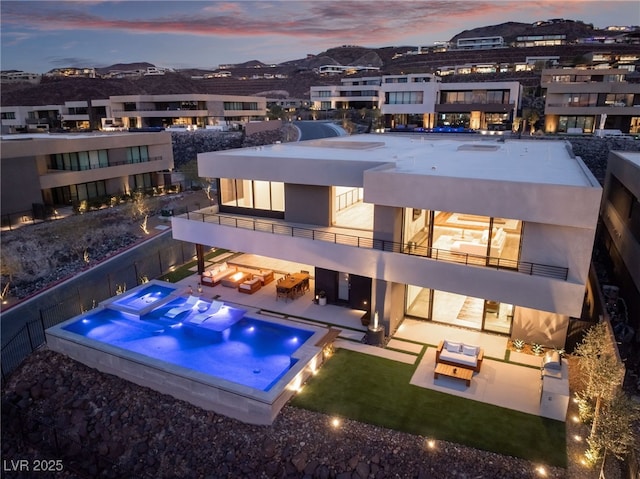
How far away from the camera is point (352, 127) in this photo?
3115 inches

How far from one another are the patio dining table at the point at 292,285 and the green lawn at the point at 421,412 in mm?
5668

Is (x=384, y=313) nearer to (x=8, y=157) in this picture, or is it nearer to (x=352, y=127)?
(x=8, y=157)

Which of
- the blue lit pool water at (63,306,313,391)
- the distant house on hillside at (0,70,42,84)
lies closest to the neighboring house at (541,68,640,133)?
the blue lit pool water at (63,306,313,391)

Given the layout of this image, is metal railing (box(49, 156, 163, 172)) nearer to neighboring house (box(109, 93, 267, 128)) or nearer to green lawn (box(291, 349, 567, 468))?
green lawn (box(291, 349, 567, 468))

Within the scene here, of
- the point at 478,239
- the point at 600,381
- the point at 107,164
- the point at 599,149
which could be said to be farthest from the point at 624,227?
the point at 107,164

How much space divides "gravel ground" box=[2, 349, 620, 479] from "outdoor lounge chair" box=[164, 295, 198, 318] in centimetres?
355

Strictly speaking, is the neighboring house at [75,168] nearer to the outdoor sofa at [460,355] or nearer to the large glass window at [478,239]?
the large glass window at [478,239]

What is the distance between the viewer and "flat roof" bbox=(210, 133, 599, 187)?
16.9m

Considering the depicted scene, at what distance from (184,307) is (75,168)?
2728 centimetres

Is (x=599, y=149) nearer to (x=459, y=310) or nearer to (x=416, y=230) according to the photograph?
(x=459, y=310)

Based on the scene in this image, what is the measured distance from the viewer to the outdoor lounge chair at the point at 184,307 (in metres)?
19.9

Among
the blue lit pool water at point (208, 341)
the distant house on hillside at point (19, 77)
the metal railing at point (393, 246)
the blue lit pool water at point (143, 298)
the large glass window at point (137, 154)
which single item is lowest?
the blue lit pool water at point (208, 341)

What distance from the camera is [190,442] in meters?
14.6

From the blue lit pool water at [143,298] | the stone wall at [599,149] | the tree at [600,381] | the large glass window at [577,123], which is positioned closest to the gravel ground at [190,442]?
the tree at [600,381]
